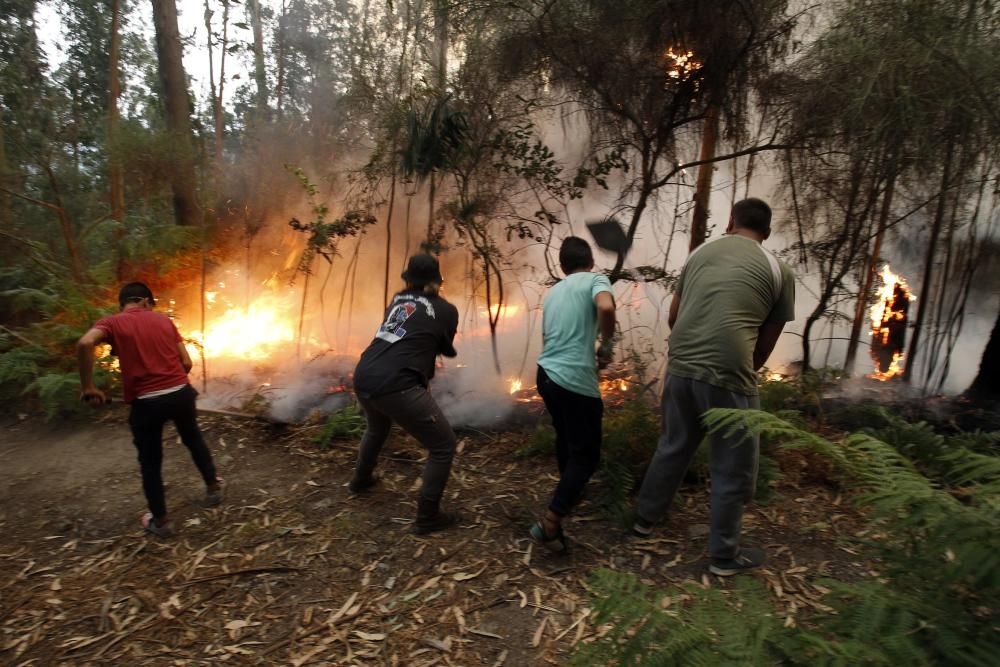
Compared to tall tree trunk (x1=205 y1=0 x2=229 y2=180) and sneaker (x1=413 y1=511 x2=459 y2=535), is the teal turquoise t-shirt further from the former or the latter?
tall tree trunk (x1=205 y1=0 x2=229 y2=180)

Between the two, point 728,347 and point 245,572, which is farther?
point 245,572

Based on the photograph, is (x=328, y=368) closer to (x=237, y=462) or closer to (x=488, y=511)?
(x=237, y=462)

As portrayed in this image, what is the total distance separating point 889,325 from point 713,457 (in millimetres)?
5143

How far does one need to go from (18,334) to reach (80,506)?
296 cm

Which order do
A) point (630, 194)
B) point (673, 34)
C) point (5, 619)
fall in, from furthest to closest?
point (630, 194), point (673, 34), point (5, 619)

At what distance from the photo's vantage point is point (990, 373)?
599cm

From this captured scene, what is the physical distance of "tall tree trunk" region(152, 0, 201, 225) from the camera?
709 centimetres

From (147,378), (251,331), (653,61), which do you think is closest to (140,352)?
(147,378)

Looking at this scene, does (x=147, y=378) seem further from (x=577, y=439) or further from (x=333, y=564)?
(x=577, y=439)

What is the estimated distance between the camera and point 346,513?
382 centimetres

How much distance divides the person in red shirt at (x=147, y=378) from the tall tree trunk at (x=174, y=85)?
12.8 ft

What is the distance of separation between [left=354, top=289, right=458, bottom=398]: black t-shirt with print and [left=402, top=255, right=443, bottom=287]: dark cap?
0.07 metres

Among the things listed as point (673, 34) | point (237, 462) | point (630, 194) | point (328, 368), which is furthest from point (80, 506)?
point (673, 34)

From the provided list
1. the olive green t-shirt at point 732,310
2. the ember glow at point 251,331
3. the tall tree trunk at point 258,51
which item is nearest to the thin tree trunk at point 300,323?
the ember glow at point 251,331
